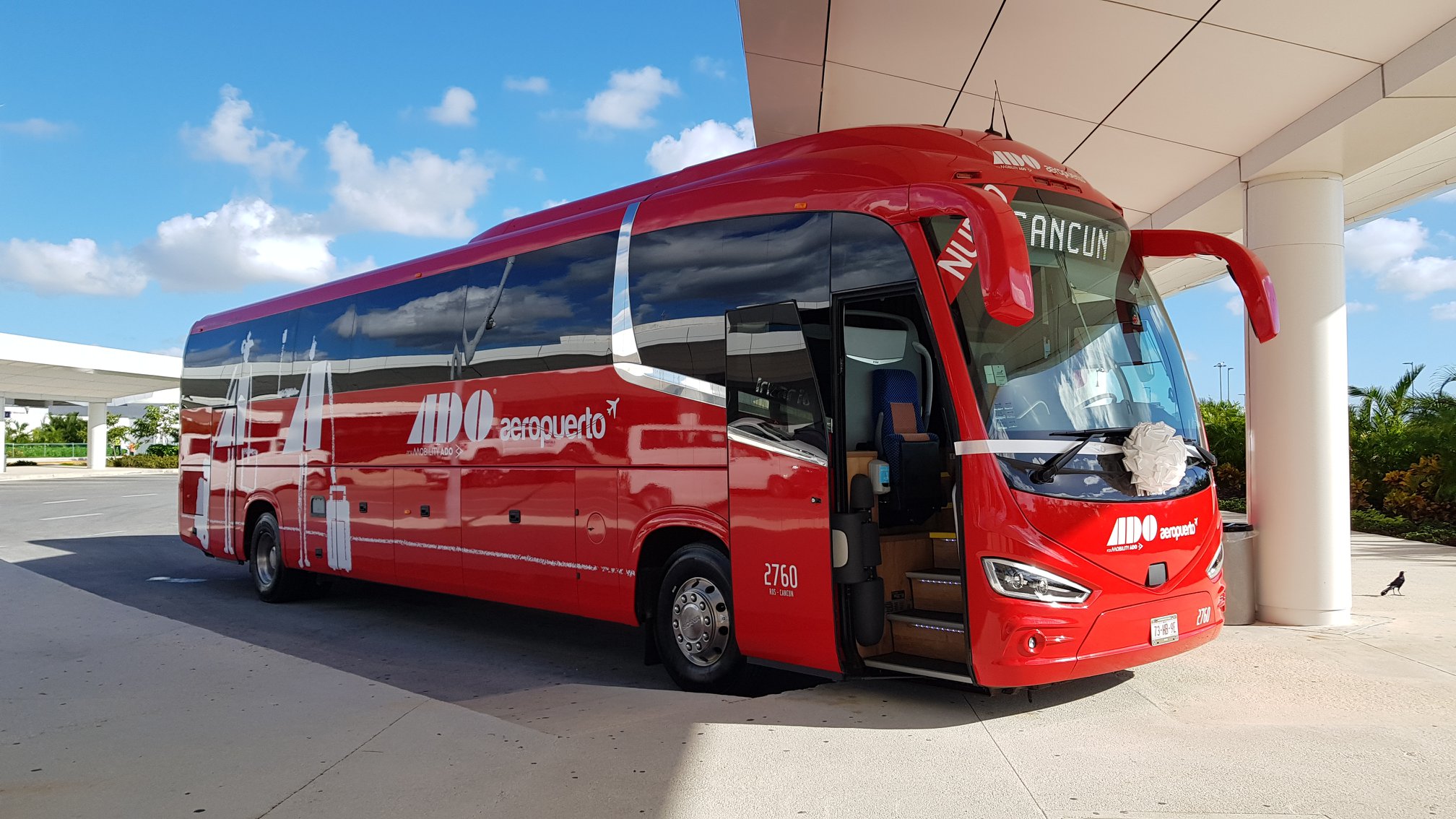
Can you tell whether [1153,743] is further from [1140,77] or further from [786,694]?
[1140,77]

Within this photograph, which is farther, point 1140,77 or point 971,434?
point 1140,77

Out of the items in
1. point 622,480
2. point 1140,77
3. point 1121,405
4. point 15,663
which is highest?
point 1140,77

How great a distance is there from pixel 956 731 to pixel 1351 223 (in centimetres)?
1226

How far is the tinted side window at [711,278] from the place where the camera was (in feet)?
21.5

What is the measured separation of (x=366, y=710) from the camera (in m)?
6.32

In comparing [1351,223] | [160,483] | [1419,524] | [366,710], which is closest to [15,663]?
[366,710]

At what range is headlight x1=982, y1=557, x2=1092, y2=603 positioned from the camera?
18.4ft

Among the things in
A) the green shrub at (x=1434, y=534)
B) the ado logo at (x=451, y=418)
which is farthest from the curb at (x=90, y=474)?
the green shrub at (x=1434, y=534)

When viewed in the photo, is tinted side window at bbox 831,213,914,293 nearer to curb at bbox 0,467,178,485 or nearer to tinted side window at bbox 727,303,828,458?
tinted side window at bbox 727,303,828,458

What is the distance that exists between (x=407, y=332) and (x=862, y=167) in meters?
5.42

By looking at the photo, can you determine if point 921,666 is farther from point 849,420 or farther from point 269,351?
point 269,351

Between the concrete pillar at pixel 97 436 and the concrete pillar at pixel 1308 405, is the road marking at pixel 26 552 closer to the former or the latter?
the concrete pillar at pixel 1308 405

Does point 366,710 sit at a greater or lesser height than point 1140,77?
lesser

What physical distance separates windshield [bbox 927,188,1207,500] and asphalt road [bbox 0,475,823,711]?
9.25ft
